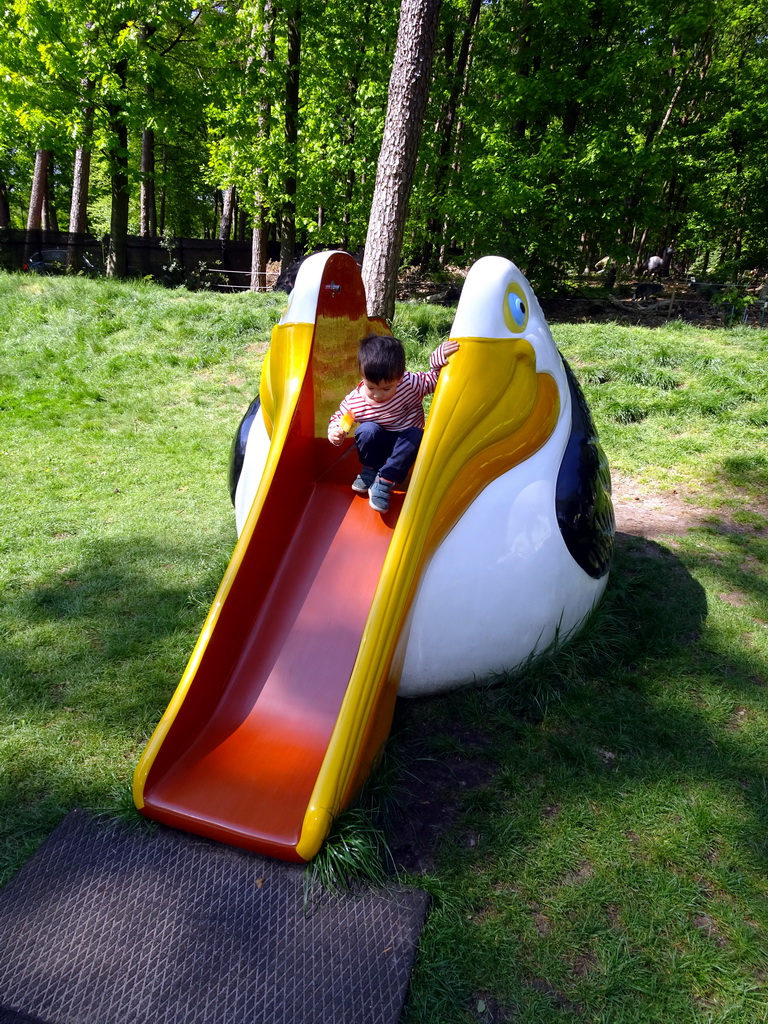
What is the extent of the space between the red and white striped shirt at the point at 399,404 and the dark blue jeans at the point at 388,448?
0.04m

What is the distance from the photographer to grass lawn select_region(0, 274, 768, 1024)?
194cm

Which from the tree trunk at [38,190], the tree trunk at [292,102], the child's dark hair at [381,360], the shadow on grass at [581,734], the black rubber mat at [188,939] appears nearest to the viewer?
the black rubber mat at [188,939]

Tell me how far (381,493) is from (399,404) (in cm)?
41

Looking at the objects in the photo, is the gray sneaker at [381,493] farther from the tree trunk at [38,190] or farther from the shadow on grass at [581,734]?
the tree trunk at [38,190]

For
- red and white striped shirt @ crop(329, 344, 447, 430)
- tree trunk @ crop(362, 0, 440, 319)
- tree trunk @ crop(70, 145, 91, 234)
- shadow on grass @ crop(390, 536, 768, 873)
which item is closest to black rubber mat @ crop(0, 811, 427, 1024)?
shadow on grass @ crop(390, 536, 768, 873)

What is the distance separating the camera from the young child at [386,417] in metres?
2.89

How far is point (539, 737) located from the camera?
2.73m

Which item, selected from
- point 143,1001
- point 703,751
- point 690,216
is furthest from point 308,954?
point 690,216

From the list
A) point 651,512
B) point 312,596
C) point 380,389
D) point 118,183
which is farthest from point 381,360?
point 118,183

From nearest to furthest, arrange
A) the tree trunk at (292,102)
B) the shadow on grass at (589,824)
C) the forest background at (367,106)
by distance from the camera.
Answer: the shadow on grass at (589,824) → the forest background at (367,106) → the tree trunk at (292,102)

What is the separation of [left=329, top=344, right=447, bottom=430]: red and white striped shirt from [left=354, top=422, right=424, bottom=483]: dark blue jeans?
0.04 m

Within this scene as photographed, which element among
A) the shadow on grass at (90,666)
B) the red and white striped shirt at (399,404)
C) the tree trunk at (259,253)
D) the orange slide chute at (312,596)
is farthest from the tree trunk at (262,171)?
the red and white striped shirt at (399,404)

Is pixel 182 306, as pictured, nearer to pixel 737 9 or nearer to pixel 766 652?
pixel 766 652

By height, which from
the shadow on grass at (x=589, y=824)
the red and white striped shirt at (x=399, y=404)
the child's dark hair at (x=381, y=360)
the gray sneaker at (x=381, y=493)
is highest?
the child's dark hair at (x=381, y=360)
